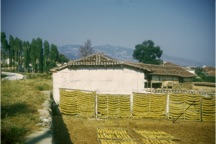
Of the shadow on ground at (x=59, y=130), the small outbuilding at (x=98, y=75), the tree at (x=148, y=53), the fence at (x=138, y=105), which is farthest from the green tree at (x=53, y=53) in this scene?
the fence at (x=138, y=105)

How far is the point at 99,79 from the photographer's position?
→ 20578mm

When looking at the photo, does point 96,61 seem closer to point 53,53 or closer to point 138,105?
point 138,105

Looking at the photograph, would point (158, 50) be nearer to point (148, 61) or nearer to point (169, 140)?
point (148, 61)

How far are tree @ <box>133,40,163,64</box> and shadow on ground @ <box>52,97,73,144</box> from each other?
208 feet

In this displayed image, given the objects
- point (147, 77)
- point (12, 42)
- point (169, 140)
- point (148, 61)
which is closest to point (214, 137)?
point (169, 140)

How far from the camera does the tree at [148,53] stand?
78.1 meters

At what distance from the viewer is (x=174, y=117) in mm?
16891

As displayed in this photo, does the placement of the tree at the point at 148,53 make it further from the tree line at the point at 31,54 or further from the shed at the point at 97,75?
the shed at the point at 97,75

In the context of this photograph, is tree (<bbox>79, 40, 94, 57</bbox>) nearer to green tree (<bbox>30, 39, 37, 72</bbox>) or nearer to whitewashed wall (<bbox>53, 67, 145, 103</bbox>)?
green tree (<bbox>30, 39, 37, 72</bbox>)

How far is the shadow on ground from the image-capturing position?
428 inches

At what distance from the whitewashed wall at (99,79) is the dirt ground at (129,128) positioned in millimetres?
4573

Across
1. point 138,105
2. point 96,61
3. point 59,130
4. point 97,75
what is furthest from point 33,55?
point 59,130

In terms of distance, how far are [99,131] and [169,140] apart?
4138 mm

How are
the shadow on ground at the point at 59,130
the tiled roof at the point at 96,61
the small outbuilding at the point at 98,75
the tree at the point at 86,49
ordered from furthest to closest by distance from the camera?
the tree at the point at 86,49 < the small outbuilding at the point at 98,75 < the tiled roof at the point at 96,61 < the shadow on ground at the point at 59,130
